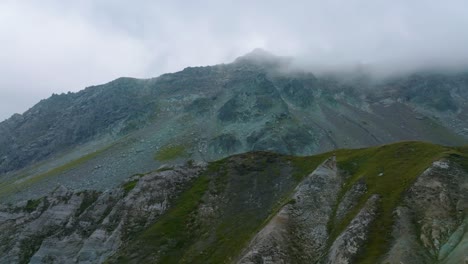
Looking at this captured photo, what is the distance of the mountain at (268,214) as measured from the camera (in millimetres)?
78625

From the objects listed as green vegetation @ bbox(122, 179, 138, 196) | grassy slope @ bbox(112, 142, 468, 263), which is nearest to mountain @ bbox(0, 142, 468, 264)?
grassy slope @ bbox(112, 142, 468, 263)

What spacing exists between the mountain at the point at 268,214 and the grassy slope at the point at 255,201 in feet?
0.89

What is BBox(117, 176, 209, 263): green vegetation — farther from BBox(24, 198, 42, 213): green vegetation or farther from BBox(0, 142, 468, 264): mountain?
BBox(24, 198, 42, 213): green vegetation

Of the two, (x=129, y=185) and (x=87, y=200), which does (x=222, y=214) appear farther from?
(x=87, y=200)

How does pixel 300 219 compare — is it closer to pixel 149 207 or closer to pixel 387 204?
pixel 387 204

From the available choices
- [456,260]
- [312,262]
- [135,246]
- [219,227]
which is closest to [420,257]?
[456,260]

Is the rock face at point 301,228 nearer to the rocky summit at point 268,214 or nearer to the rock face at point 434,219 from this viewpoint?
the rocky summit at point 268,214

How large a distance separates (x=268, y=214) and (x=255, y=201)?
889cm

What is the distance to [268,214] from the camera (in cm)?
10325

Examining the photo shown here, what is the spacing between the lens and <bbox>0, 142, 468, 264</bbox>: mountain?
258 ft

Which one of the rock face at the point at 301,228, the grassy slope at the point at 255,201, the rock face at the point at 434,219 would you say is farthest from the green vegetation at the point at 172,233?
the rock face at the point at 434,219

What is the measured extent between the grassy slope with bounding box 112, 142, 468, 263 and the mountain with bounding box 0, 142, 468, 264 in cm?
27

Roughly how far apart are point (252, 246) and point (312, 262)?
36.7 ft

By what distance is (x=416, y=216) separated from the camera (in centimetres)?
8131
